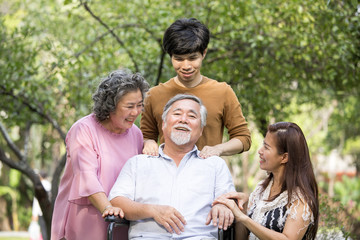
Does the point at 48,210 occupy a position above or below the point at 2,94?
below

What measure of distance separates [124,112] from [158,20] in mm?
3024

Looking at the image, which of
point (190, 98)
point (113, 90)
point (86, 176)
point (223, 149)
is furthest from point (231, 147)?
point (86, 176)

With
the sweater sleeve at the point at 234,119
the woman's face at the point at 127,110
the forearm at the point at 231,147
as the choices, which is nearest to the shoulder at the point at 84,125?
the woman's face at the point at 127,110

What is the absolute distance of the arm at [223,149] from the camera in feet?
11.0

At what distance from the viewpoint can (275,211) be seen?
3053 millimetres

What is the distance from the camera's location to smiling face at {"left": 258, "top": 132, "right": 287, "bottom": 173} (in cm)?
310

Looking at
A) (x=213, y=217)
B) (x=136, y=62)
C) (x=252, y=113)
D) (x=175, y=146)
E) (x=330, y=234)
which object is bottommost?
(x=330, y=234)

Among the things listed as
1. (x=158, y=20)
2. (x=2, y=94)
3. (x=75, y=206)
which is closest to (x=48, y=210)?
(x=2, y=94)

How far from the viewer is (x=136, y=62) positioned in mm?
6500

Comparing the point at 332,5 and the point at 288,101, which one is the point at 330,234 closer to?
the point at 332,5

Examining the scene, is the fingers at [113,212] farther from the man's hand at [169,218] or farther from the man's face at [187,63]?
the man's face at [187,63]

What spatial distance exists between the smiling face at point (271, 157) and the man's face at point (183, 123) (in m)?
0.45

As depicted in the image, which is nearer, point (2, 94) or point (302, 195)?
point (302, 195)

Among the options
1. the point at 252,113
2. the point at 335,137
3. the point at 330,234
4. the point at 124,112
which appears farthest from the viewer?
the point at 335,137
